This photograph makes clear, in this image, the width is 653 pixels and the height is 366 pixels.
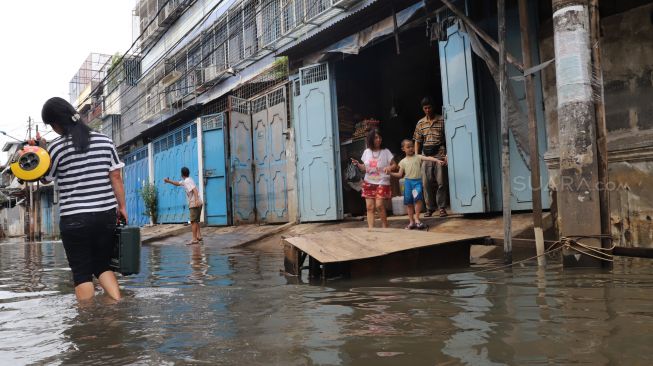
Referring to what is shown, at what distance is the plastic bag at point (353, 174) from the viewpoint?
10523mm

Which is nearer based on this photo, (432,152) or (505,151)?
(505,151)

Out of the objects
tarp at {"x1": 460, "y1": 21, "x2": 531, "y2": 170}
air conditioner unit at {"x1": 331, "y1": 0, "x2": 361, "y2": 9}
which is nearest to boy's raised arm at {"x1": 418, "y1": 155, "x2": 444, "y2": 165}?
tarp at {"x1": 460, "y1": 21, "x2": 531, "y2": 170}

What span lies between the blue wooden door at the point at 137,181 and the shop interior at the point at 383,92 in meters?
12.1

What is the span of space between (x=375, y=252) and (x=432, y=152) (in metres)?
4.10

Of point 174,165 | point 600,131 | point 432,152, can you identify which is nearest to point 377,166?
point 432,152

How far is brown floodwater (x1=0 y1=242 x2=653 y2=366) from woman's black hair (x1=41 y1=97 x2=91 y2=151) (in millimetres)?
1187

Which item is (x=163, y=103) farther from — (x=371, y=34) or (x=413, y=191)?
(x=413, y=191)

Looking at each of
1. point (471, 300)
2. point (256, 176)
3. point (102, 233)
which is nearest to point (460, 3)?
point (471, 300)

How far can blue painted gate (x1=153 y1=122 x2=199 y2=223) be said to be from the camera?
640 inches

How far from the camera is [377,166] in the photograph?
7.71 metres

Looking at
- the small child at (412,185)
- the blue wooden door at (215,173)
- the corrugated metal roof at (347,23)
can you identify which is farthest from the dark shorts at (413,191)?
the blue wooden door at (215,173)

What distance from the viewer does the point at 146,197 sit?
1995 cm

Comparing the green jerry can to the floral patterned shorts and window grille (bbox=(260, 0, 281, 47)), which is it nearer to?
the floral patterned shorts

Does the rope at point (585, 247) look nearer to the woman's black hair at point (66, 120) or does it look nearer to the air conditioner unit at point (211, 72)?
the woman's black hair at point (66, 120)
